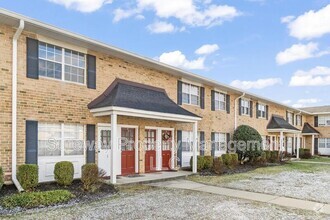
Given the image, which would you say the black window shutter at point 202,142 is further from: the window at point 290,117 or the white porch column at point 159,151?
the window at point 290,117

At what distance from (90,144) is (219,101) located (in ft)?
36.8

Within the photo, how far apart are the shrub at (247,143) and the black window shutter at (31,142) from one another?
571 inches

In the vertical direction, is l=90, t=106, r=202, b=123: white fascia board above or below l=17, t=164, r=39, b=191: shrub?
above

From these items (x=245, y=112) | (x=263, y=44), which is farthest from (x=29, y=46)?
(x=245, y=112)

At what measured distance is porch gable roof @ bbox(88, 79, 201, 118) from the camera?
12.2 metres

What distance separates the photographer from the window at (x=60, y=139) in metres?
11.1

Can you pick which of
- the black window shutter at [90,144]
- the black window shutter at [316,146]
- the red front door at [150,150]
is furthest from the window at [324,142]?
the black window shutter at [90,144]

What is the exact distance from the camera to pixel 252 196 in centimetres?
1012

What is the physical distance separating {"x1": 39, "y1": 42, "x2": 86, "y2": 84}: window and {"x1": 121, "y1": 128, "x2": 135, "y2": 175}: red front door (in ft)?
10.4

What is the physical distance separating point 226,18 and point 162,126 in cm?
758

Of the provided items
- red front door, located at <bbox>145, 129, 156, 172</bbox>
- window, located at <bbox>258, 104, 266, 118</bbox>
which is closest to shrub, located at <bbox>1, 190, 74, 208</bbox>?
red front door, located at <bbox>145, 129, 156, 172</bbox>

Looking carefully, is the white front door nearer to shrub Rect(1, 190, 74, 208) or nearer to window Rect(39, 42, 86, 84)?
window Rect(39, 42, 86, 84)

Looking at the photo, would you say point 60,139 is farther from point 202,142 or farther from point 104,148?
point 202,142

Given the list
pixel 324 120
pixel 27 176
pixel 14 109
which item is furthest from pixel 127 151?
→ pixel 324 120
